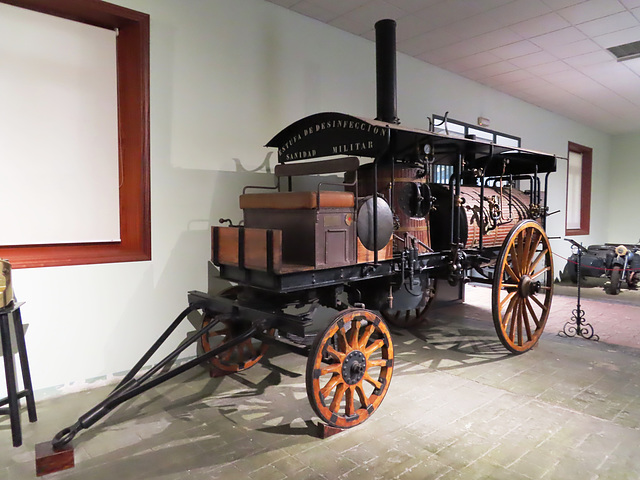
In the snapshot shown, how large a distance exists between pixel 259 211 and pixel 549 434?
247 cm

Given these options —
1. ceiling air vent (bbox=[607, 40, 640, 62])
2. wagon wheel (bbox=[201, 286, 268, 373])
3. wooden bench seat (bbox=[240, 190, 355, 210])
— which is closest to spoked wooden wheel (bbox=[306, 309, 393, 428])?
wooden bench seat (bbox=[240, 190, 355, 210])

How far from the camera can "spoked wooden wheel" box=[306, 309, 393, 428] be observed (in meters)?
2.83

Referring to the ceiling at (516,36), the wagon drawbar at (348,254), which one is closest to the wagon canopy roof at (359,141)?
the wagon drawbar at (348,254)

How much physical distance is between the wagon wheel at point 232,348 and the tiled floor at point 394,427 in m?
0.10

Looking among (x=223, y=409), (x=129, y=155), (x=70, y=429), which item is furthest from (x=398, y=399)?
(x=129, y=155)

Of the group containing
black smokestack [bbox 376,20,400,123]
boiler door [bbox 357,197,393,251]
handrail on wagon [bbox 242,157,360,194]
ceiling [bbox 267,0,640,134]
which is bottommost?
boiler door [bbox 357,197,393,251]

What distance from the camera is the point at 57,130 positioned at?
3646mm

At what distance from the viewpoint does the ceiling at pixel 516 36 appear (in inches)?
194

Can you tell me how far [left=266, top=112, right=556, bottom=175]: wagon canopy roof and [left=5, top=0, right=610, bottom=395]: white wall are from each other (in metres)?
0.60

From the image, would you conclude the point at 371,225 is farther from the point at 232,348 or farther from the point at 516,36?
the point at 516,36

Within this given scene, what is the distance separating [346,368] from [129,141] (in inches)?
101

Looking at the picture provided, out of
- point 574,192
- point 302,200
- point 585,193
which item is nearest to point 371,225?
point 302,200

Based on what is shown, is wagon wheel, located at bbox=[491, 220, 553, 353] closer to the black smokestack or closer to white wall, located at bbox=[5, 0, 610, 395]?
the black smokestack

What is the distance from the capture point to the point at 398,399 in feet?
11.5
